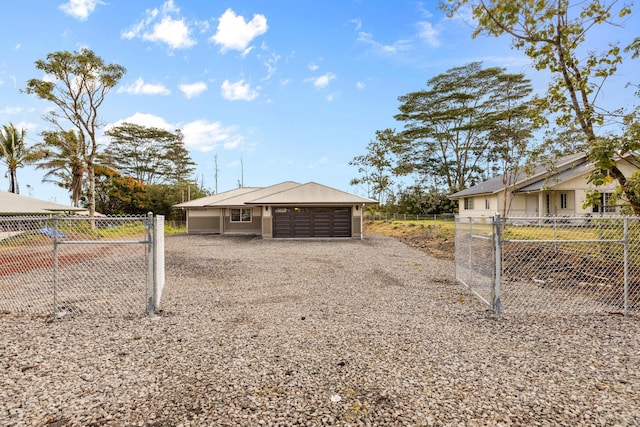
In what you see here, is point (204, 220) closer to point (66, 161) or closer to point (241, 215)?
point (241, 215)

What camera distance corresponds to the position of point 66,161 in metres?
28.8

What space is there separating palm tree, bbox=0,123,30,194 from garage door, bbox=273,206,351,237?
2784 centimetres

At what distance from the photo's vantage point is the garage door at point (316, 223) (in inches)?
758

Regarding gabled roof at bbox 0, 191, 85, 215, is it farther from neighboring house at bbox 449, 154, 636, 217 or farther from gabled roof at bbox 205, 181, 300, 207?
neighboring house at bbox 449, 154, 636, 217

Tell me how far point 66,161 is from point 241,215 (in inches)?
760

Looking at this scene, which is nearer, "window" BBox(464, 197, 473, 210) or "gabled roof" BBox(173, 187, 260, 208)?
"gabled roof" BBox(173, 187, 260, 208)

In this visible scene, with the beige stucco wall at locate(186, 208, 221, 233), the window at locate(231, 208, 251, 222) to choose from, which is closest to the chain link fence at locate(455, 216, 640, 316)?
the window at locate(231, 208, 251, 222)

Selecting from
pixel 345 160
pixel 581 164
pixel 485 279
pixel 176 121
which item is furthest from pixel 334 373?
pixel 176 121

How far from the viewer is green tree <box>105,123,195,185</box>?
38375 mm

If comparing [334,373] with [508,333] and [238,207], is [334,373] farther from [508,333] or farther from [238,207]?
[238,207]

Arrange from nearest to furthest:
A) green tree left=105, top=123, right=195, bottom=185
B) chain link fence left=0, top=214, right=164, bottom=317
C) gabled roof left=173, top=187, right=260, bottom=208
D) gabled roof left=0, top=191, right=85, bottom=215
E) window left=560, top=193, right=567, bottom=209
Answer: chain link fence left=0, top=214, right=164, bottom=317 → gabled roof left=0, top=191, right=85, bottom=215 → window left=560, top=193, right=567, bottom=209 → gabled roof left=173, top=187, right=260, bottom=208 → green tree left=105, top=123, right=195, bottom=185

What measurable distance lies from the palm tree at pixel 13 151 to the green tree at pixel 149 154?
7.86m

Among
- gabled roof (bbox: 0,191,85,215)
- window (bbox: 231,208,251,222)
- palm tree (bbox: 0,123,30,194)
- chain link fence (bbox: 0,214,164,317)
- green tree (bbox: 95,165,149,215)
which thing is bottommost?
chain link fence (bbox: 0,214,164,317)

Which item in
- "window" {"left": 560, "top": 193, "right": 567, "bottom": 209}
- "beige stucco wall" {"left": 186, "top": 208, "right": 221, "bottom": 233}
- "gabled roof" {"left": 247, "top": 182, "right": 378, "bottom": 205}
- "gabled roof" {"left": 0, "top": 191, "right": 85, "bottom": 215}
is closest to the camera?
"gabled roof" {"left": 247, "top": 182, "right": 378, "bottom": 205}
